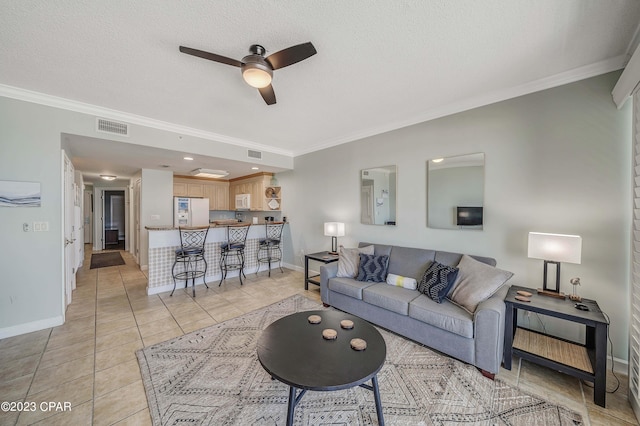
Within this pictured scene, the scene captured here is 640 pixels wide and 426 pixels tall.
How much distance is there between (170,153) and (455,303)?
4.60 m

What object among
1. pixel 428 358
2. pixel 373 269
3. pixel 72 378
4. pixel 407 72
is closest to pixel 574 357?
pixel 428 358

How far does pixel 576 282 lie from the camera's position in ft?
7.08

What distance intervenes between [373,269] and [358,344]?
1642mm

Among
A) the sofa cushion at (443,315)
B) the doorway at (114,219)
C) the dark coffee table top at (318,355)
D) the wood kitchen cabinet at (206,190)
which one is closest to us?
the dark coffee table top at (318,355)

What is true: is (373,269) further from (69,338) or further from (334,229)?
(69,338)

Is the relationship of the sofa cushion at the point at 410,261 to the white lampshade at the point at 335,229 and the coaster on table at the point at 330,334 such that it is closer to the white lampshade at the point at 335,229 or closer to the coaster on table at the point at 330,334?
the white lampshade at the point at 335,229

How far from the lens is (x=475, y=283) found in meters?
2.36

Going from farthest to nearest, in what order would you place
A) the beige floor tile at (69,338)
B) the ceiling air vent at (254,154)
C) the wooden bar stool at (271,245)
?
1. the wooden bar stool at (271,245)
2. the ceiling air vent at (254,154)
3. the beige floor tile at (69,338)

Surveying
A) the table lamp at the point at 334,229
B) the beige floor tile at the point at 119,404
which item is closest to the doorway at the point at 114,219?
the table lamp at the point at 334,229

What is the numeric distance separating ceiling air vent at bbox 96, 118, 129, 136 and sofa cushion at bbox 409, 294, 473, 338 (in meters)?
4.23

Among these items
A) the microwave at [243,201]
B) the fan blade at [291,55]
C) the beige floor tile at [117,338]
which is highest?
the fan blade at [291,55]

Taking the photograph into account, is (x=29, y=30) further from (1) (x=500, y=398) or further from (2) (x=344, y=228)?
(1) (x=500, y=398)

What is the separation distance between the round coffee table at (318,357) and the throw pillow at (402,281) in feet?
3.75

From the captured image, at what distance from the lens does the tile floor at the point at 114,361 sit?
5.60 feet
